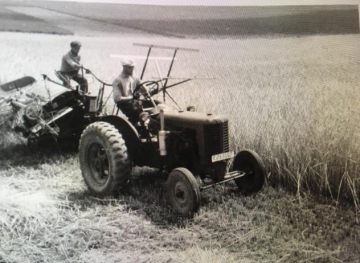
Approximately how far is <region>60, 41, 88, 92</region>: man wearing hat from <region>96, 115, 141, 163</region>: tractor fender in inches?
23.0

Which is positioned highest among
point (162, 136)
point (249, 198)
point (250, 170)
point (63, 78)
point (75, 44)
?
point (75, 44)

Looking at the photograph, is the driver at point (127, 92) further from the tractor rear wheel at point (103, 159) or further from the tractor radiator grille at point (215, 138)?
the tractor radiator grille at point (215, 138)

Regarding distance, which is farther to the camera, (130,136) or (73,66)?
(73,66)

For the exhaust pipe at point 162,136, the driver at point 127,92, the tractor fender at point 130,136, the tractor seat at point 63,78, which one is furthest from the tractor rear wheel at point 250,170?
the tractor seat at point 63,78

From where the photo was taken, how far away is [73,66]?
3.14m

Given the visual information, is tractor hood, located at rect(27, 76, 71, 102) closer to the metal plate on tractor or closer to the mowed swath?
the mowed swath

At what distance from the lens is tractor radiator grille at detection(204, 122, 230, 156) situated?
2465mm

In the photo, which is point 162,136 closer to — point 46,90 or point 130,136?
point 130,136

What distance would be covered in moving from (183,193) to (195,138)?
13.7 inches

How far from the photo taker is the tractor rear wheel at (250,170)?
2.48 meters

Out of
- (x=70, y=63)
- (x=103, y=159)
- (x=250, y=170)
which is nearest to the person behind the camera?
(x=250, y=170)

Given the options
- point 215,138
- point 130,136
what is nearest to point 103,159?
point 130,136

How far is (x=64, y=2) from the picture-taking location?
266 centimetres

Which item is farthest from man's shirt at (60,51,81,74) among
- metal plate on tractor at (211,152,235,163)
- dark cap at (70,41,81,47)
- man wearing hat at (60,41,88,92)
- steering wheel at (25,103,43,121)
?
metal plate on tractor at (211,152,235,163)
